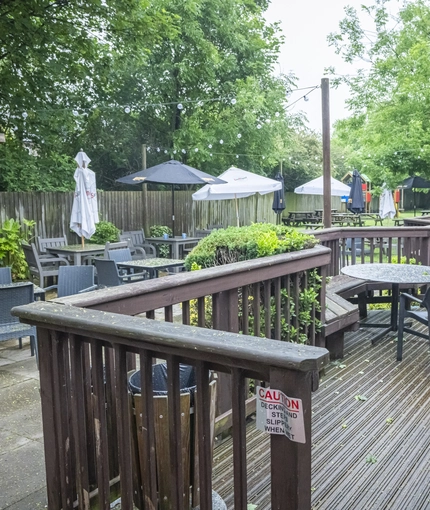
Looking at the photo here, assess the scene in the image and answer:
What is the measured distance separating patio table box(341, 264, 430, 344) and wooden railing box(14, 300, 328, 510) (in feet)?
10.4

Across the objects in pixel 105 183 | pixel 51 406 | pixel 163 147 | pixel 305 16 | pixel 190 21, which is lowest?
pixel 51 406

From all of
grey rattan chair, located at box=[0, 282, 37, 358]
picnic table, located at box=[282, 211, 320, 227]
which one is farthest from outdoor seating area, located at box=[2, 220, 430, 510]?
picnic table, located at box=[282, 211, 320, 227]

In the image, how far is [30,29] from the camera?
26.7 ft

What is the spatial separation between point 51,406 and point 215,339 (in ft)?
2.75

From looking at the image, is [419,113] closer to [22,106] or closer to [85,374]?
[22,106]

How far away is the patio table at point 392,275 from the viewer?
4449mm

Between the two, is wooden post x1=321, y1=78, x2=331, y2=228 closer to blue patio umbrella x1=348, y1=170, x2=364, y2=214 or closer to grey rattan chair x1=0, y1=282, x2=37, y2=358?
grey rattan chair x1=0, y1=282, x2=37, y2=358

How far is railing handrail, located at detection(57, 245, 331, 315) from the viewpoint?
6.88 feet

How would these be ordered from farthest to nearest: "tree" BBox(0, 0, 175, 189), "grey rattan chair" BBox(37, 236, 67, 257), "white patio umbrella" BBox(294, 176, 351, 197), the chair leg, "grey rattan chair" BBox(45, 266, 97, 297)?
1. "white patio umbrella" BBox(294, 176, 351, 197)
2. "grey rattan chair" BBox(37, 236, 67, 257)
3. "tree" BBox(0, 0, 175, 189)
4. "grey rattan chair" BBox(45, 266, 97, 297)
5. the chair leg

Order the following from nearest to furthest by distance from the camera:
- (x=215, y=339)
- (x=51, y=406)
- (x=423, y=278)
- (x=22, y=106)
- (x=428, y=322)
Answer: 1. (x=215, y=339)
2. (x=51, y=406)
3. (x=428, y=322)
4. (x=423, y=278)
5. (x=22, y=106)

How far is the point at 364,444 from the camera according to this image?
2.91m

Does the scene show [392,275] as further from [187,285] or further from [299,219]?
[299,219]

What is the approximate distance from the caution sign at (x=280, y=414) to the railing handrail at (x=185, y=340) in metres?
0.08

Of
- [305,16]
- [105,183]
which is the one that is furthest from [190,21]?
[305,16]
